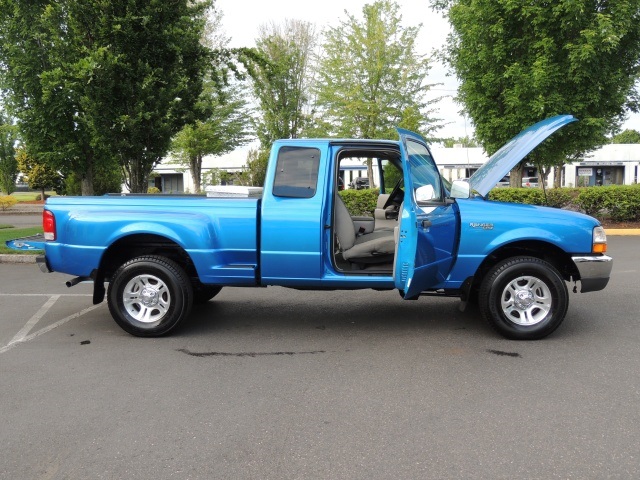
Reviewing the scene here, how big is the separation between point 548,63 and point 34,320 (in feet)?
49.6

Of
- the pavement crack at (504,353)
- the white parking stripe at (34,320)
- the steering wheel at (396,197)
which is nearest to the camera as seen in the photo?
the pavement crack at (504,353)

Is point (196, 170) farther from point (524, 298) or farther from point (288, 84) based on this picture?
point (524, 298)

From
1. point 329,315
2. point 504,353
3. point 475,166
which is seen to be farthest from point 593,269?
point 475,166

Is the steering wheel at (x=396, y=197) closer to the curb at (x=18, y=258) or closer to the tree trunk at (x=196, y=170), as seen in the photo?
the curb at (x=18, y=258)

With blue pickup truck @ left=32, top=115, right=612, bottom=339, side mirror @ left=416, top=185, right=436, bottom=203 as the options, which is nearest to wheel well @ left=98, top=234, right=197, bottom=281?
blue pickup truck @ left=32, top=115, right=612, bottom=339

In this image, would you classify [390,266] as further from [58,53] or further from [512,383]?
[58,53]

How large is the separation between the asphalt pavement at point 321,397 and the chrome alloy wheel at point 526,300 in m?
0.26

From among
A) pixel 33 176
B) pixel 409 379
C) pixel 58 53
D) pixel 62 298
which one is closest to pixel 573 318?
pixel 409 379

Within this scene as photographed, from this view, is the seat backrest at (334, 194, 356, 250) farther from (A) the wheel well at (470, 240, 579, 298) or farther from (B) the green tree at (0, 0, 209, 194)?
(B) the green tree at (0, 0, 209, 194)

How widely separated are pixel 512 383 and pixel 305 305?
3.30m

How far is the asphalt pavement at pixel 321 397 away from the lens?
3.08 metres

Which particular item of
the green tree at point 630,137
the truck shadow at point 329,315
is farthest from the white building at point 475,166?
the green tree at point 630,137

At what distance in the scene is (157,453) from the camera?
3199mm

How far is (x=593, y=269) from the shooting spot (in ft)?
17.5
